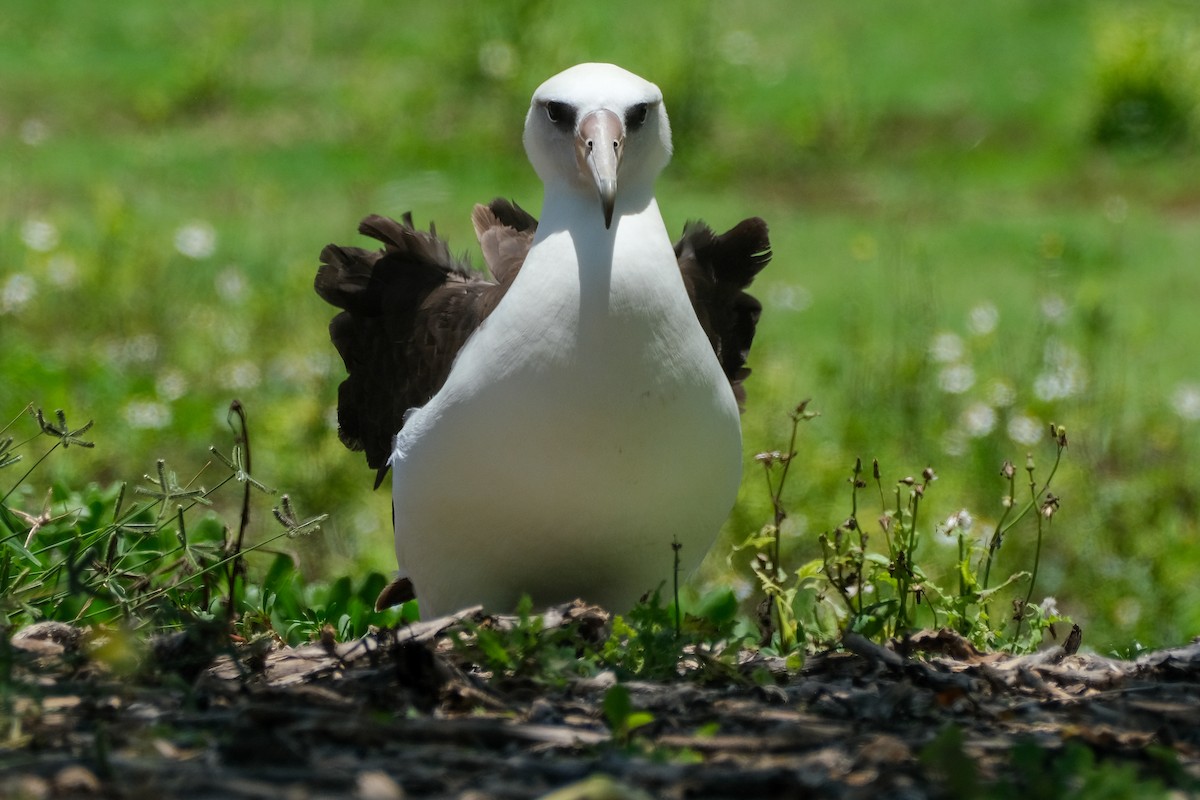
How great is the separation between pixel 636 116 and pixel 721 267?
716 mm

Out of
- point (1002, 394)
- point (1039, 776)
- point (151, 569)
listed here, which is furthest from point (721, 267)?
point (1002, 394)

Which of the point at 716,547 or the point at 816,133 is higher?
the point at 816,133

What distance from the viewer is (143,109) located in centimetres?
1394

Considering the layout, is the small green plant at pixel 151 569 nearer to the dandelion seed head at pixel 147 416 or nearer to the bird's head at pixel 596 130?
the bird's head at pixel 596 130

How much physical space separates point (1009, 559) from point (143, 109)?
950cm

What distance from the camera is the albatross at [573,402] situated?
11.9 ft

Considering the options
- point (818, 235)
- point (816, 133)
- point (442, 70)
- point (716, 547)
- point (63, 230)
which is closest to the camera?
point (716, 547)

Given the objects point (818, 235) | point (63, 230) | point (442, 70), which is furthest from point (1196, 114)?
point (63, 230)

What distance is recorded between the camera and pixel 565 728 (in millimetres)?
3000

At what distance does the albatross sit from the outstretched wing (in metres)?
0.02

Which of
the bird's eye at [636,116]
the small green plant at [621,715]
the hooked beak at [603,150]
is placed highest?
the bird's eye at [636,116]

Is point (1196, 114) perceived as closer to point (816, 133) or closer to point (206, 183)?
point (816, 133)

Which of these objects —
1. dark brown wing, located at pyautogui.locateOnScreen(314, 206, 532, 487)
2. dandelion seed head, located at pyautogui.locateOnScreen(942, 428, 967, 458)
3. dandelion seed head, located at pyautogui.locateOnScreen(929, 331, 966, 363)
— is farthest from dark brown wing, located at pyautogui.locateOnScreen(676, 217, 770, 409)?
dandelion seed head, located at pyautogui.locateOnScreen(929, 331, 966, 363)

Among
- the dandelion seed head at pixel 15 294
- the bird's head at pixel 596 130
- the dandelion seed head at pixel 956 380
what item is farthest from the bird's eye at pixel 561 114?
the dandelion seed head at pixel 15 294
